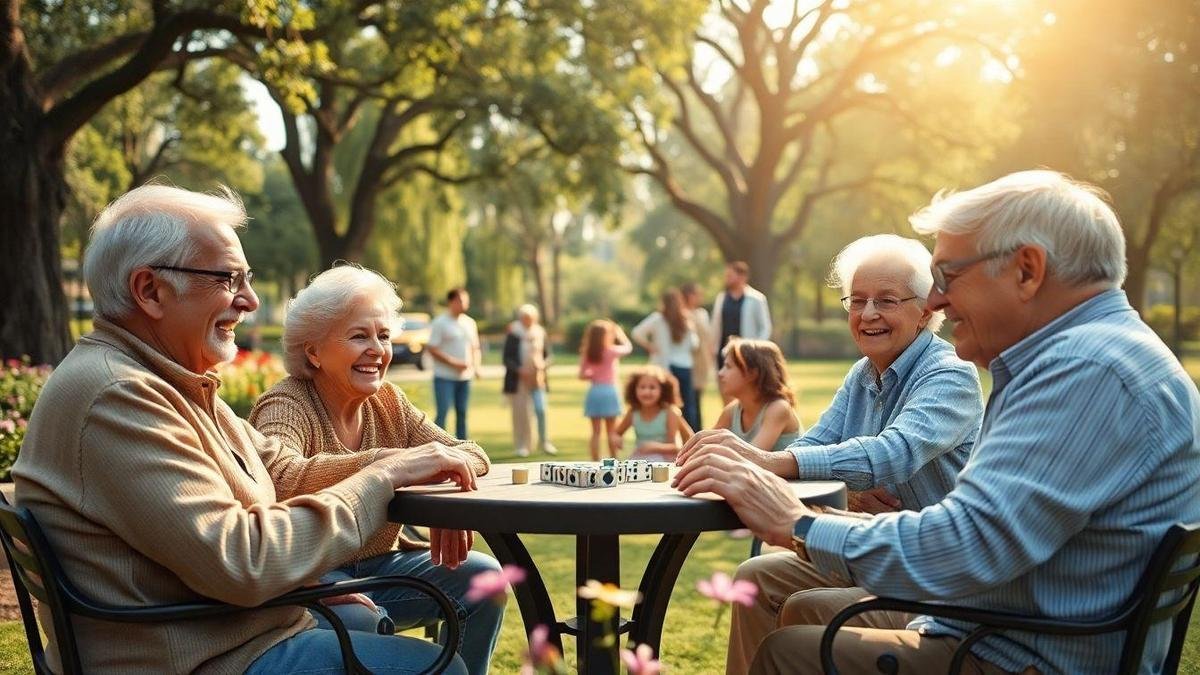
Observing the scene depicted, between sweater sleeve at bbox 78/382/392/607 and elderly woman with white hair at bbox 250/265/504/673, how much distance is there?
3.50ft

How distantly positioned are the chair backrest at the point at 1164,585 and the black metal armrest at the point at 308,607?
1390 mm

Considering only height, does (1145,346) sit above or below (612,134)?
below

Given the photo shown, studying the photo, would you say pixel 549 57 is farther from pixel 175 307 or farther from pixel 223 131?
pixel 175 307

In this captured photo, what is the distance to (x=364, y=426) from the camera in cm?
388

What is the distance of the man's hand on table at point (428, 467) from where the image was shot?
290 centimetres

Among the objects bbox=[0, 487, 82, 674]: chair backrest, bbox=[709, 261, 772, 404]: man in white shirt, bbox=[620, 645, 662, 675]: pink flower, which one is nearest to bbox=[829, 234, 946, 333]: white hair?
bbox=[620, 645, 662, 675]: pink flower

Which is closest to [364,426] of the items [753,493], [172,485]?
[172,485]

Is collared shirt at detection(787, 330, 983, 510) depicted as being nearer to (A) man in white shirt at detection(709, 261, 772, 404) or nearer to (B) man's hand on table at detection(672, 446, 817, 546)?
(B) man's hand on table at detection(672, 446, 817, 546)

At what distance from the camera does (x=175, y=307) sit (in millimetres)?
2654

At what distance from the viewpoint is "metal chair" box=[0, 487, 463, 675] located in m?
2.35

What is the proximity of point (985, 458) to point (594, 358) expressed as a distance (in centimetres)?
1014

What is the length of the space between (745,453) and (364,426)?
4.16ft

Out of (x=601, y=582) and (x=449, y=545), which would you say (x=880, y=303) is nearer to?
(x=601, y=582)

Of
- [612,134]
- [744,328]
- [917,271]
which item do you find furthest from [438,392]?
[917,271]
